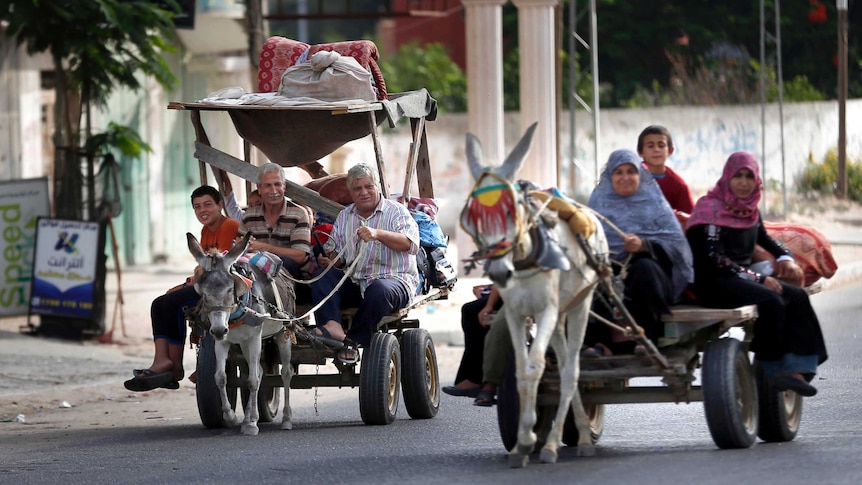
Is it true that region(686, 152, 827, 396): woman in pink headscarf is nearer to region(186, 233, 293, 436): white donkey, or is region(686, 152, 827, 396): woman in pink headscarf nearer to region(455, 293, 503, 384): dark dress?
region(455, 293, 503, 384): dark dress

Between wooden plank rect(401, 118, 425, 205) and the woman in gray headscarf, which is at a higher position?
wooden plank rect(401, 118, 425, 205)

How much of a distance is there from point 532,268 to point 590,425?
1525mm

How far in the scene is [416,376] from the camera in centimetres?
991

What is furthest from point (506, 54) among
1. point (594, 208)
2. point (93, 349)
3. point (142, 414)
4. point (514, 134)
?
point (594, 208)

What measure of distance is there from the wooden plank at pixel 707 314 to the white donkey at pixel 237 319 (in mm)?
2646

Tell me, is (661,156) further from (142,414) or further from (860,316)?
(860,316)

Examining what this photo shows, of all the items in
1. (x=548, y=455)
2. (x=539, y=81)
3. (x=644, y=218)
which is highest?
(x=539, y=81)

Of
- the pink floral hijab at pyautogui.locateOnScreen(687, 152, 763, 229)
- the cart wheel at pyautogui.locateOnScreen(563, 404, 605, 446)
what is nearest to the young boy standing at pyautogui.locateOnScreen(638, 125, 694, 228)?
the pink floral hijab at pyautogui.locateOnScreen(687, 152, 763, 229)

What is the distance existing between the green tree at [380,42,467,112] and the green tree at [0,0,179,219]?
23.0m

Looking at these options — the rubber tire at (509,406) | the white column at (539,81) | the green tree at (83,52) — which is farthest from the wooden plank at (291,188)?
the white column at (539,81)

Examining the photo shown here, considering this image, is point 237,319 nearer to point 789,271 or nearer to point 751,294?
point 751,294

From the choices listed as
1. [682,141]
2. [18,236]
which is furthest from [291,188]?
[682,141]

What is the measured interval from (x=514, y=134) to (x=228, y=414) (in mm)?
22437

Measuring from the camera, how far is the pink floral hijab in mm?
8062
